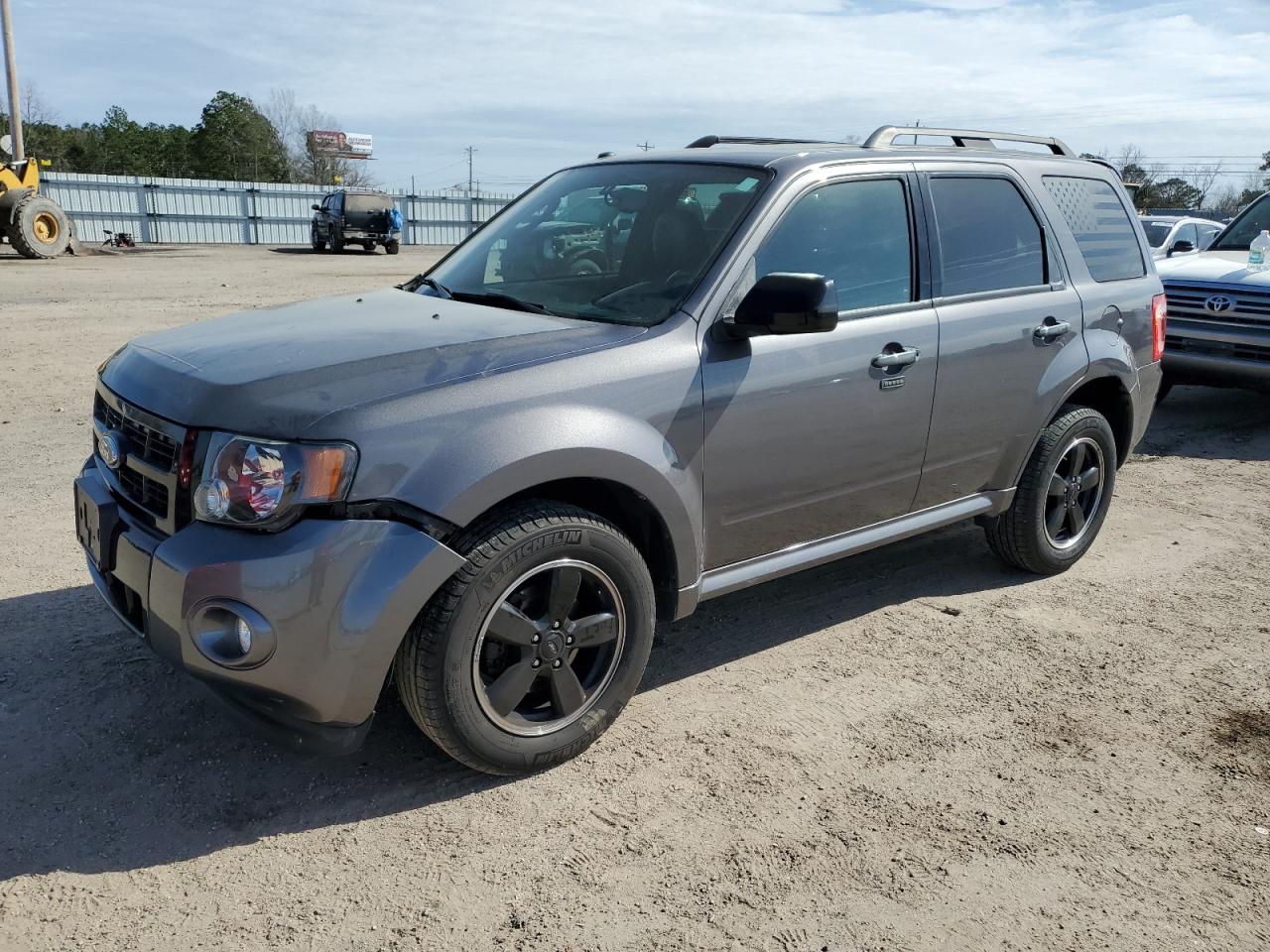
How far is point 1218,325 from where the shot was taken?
346 inches

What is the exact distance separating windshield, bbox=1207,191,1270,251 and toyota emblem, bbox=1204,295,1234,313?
1815mm

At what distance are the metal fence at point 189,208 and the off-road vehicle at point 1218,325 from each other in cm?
3412

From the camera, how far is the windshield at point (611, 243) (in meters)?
3.74

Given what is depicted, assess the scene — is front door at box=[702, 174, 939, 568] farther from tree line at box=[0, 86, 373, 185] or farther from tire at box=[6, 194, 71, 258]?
tree line at box=[0, 86, 373, 185]

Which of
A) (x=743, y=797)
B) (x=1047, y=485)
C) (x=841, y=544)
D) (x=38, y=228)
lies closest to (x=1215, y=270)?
(x=1047, y=485)

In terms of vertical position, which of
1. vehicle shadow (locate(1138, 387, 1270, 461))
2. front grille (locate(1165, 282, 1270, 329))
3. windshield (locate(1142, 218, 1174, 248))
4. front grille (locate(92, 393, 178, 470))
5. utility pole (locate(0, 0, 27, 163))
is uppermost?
utility pole (locate(0, 0, 27, 163))

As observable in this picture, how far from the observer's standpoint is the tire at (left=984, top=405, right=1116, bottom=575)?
4.91m

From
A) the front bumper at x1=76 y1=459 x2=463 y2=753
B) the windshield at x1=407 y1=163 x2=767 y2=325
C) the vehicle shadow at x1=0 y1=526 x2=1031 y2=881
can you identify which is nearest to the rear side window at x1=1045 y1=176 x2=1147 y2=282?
the windshield at x1=407 y1=163 x2=767 y2=325

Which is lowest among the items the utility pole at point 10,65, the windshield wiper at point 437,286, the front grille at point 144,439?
the front grille at point 144,439

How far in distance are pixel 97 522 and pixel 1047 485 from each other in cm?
394

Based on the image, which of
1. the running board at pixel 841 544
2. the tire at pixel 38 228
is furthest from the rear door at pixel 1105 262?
the tire at pixel 38 228

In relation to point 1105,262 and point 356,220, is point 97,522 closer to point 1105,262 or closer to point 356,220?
point 1105,262

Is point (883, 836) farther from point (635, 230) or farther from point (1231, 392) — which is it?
point (1231, 392)

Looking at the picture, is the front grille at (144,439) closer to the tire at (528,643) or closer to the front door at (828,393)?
the tire at (528,643)
